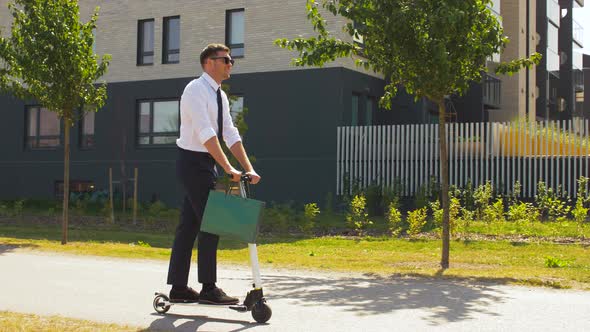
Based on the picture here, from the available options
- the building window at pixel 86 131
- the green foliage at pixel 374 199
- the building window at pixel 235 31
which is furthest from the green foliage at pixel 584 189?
the building window at pixel 86 131

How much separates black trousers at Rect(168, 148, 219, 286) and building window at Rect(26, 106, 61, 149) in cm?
2513

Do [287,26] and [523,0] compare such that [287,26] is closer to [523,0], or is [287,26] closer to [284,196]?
[284,196]

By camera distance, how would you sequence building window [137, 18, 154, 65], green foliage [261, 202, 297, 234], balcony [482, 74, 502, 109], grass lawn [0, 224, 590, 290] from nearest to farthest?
grass lawn [0, 224, 590, 290] → green foliage [261, 202, 297, 234] → building window [137, 18, 154, 65] → balcony [482, 74, 502, 109]

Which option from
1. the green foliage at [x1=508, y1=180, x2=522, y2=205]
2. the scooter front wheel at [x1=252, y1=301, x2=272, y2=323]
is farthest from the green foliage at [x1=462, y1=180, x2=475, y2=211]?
the scooter front wheel at [x1=252, y1=301, x2=272, y2=323]

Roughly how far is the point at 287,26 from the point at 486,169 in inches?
305

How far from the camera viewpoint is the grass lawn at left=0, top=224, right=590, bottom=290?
1002 cm

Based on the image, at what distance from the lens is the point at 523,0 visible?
33938 millimetres

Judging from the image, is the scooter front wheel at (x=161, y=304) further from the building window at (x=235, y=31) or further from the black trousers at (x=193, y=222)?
the building window at (x=235, y=31)

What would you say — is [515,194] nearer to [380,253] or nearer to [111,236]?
[380,253]

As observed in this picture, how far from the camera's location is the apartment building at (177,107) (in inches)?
997

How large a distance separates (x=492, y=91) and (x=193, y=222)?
2755 centimetres

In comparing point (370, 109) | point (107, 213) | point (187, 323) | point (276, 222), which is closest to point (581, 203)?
point (276, 222)

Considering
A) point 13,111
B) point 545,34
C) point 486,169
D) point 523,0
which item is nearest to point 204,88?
point 486,169

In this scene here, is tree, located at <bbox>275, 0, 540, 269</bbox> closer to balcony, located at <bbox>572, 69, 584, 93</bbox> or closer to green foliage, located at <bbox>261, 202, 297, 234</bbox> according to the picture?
green foliage, located at <bbox>261, 202, 297, 234</bbox>
